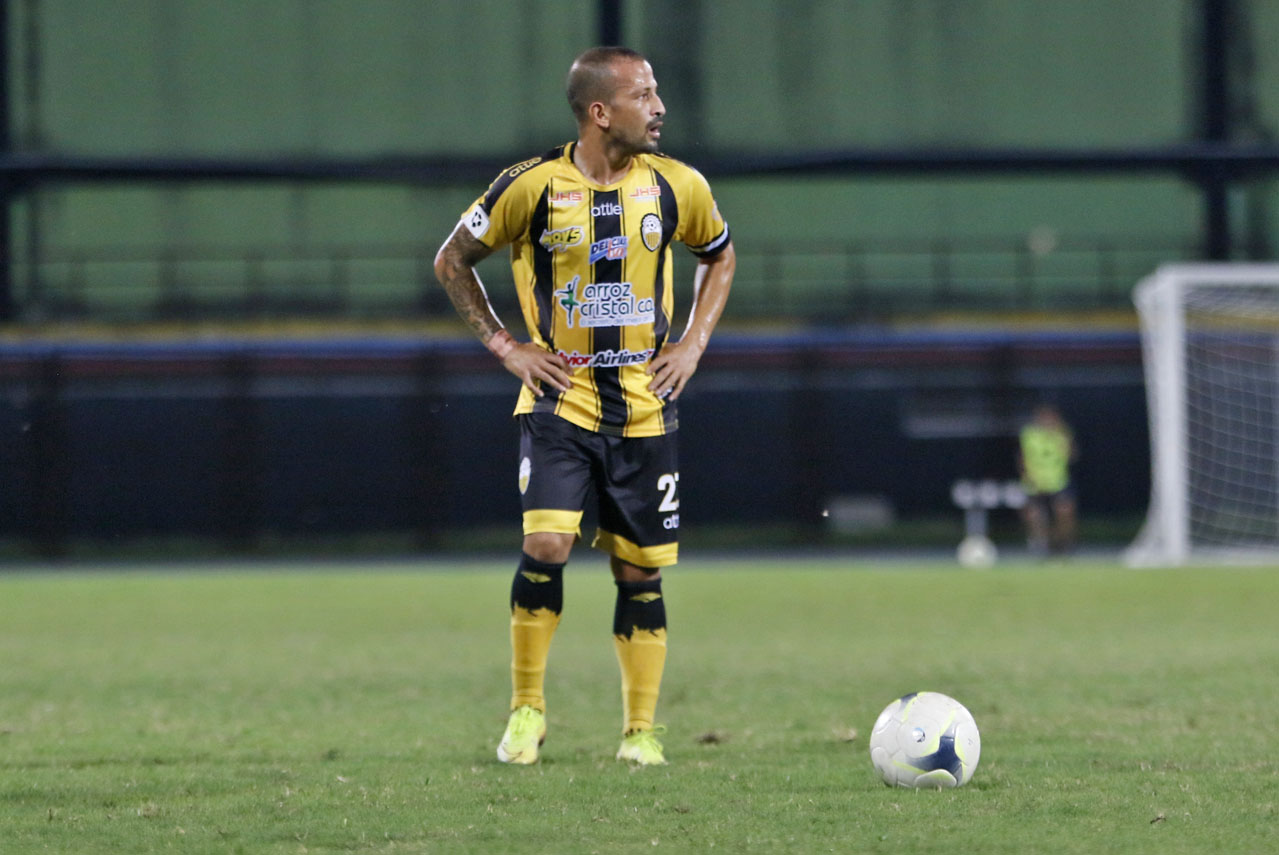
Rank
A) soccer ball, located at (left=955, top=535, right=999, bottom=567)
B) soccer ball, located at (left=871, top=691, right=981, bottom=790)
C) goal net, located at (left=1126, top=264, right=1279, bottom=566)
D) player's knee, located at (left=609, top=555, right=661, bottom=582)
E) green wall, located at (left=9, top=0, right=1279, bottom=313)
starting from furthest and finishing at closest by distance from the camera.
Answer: green wall, located at (left=9, top=0, right=1279, bottom=313)
soccer ball, located at (left=955, top=535, right=999, bottom=567)
goal net, located at (left=1126, top=264, right=1279, bottom=566)
player's knee, located at (left=609, top=555, right=661, bottom=582)
soccer ball, located at (left=871, top=691, right=981, bottom=790)

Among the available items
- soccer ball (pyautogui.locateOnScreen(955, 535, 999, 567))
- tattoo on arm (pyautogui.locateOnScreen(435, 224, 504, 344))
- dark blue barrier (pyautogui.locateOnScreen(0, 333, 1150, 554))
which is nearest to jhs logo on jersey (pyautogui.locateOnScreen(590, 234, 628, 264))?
tattoo on arm (pyautogui.locateOnScreen(435, 224, 504, 344))

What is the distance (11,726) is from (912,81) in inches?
811

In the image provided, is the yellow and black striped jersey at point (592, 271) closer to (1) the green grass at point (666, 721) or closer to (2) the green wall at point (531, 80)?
(1) the green grass at point (666, 721)

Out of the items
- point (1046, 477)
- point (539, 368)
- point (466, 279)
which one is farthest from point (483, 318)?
point (1046, 477)

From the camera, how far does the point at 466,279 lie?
5422mm

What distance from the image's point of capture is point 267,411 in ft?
76.5

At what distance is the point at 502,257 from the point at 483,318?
64.4 ft

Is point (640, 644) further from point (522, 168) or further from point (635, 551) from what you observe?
point (522, 168)

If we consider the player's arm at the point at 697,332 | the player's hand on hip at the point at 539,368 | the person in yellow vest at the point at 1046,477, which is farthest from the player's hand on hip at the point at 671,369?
the person in yellow vest at the point at 1046,477

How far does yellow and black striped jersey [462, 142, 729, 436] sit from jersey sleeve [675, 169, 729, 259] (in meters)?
0.09

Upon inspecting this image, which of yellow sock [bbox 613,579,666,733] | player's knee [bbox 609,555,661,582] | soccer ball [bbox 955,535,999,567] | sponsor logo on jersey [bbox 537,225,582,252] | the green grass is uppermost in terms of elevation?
sponsor logo on jersey [bbox 537,225,582,252]

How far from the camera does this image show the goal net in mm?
18125

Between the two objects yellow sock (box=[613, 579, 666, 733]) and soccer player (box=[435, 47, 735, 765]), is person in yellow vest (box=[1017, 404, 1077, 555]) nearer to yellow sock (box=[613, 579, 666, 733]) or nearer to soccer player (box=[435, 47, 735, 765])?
yellow sock (box=[613, 579, 666, 733])

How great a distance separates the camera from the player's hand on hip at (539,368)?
5266 mm
